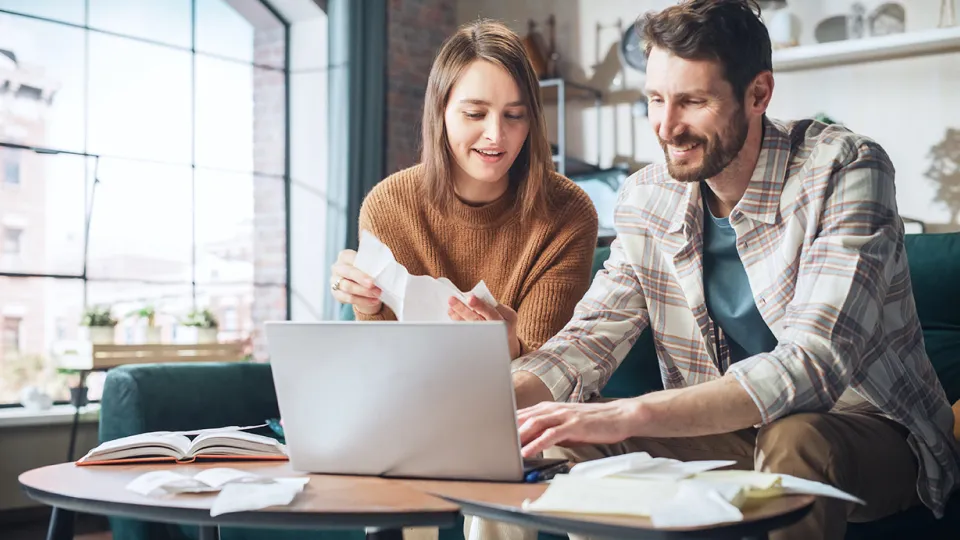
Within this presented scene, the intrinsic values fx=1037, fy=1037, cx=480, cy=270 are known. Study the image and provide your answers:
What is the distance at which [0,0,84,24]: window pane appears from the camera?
12.9 ft

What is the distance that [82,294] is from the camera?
4.17m

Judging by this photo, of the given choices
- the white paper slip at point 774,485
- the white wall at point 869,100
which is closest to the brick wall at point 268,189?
the white wall at point 869,100

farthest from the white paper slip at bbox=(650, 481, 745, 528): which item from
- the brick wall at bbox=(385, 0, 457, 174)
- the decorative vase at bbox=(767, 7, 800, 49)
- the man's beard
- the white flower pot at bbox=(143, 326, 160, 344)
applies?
the brick wall at bbox=(385, 0, 457, 174)

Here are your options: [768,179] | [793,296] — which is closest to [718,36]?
[768,179]

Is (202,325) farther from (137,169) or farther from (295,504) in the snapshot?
(295,504)

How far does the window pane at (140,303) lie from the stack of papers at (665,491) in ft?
11.0

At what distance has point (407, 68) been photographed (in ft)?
17.2

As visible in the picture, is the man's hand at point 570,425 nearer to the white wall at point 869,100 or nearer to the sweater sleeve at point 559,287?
the sweater sleeve at point 559,287

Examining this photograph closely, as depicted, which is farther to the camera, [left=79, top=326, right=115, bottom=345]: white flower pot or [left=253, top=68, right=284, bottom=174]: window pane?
[left=253, top=68, right=284, bottom=174]: window pane

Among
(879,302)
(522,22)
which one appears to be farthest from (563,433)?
(522,22)

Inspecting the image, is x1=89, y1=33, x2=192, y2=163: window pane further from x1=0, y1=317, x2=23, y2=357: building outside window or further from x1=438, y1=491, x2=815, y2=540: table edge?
x1=438, y1=491, x2=815, y2=540: table edge

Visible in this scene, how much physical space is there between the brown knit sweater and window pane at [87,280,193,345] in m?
2.24

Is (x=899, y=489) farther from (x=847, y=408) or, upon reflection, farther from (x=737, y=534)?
(x=737, y=534)

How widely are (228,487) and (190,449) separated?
0.31 metres
